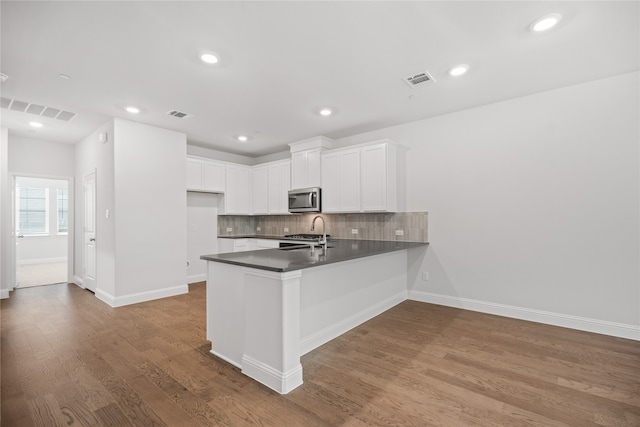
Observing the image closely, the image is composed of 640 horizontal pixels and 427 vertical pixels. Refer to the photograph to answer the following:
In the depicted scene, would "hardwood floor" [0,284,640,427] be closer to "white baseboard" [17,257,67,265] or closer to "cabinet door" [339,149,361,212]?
"cabinet door" [339,149,361,212]

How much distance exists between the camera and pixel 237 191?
6.07 metres

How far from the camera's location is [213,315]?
105 inches

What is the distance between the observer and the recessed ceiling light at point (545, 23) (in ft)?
6.96

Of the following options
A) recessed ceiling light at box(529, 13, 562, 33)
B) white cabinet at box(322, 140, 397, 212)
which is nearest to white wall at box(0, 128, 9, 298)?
white cabinet at box(322, 140, 397, 212)

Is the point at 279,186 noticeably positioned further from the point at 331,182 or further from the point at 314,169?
the point at 331,182

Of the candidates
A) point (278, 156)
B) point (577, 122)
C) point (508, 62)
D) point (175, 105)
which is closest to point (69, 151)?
point (175, 105)

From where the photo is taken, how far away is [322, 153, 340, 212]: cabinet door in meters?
4.78

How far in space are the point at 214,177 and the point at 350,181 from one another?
2.73m

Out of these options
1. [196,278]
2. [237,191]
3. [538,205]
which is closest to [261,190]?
[237,191]

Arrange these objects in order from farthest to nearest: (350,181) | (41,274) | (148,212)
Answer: (41,274) < (350,181) < (148,212)

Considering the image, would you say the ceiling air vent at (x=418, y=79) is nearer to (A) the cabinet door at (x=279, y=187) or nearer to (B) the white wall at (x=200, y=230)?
(A) the cabinet door at (x=279, y=187)

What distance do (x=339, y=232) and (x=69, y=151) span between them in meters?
5.40

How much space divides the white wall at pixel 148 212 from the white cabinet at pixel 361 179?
7.97ft

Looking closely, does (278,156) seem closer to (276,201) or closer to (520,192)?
(276,201)
